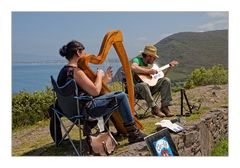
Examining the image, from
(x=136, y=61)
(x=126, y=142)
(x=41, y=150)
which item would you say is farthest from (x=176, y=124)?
(x=41, y=150)

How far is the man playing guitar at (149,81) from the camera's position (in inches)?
216

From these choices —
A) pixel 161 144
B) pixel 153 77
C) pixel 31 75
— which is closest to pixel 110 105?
pixel 161 144

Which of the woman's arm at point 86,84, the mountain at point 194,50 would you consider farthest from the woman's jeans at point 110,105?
the mountain at point 194,50

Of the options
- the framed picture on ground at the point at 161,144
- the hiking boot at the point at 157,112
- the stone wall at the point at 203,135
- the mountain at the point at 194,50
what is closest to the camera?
the framed picture on ground at the point at 161,144

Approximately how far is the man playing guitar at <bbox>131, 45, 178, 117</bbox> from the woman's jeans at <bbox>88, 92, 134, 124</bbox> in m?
1.34

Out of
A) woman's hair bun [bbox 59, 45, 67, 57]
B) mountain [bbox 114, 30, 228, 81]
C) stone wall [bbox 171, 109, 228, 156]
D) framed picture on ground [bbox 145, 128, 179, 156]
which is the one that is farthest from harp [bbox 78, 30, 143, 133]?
mountain [bbox 114, 30, 228, 81]

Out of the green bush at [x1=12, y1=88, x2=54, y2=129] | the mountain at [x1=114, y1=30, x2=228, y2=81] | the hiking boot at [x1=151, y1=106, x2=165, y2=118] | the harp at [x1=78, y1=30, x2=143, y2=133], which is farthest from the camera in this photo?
the mountain at [x1=114, y1=30, x2=228, y2=81]

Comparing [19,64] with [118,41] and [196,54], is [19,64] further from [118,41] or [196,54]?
[196,54]

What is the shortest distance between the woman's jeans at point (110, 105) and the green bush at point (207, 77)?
4599mm

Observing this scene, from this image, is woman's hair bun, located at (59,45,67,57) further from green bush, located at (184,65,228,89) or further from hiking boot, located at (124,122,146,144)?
green bush, located at (184,65,228,89)

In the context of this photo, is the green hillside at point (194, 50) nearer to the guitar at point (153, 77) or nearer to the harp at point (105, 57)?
the guitar at point (153, 77)

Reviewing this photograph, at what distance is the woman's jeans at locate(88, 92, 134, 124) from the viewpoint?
157 inches

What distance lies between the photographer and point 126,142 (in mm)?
4352
